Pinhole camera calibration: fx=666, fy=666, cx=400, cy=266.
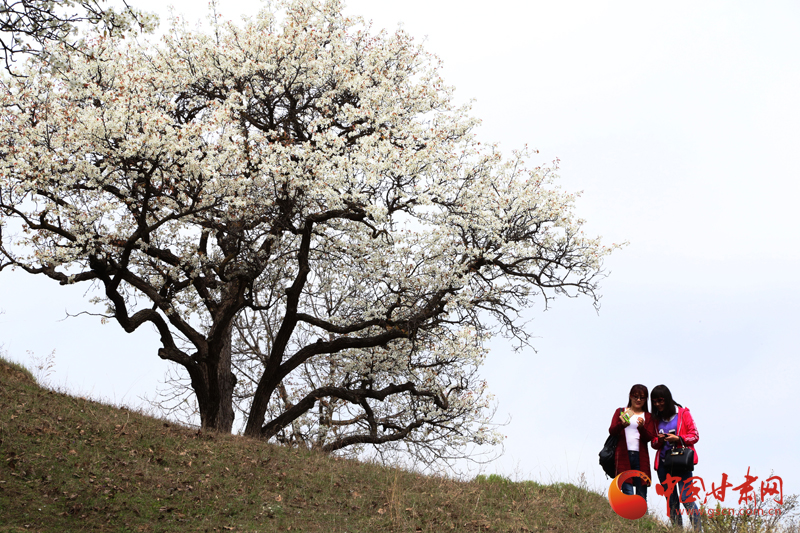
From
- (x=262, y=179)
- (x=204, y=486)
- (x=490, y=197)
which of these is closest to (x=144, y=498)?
(x=204, y=486)

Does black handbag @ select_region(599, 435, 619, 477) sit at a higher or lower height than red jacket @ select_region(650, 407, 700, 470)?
lower

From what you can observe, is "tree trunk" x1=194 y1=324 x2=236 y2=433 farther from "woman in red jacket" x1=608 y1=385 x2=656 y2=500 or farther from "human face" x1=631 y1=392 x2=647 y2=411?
"human face" x1=631 y1=392 x2=647 y2=411

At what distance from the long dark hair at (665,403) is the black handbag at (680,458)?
48cm

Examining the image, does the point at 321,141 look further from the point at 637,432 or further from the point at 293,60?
the point at 637,432

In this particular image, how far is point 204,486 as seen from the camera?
37.5 feet

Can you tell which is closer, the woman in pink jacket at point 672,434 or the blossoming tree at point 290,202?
the woman in pink jacket at point 672,434

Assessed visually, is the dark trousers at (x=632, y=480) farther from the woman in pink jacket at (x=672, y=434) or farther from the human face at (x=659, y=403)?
the human face at (x=659, y=403)

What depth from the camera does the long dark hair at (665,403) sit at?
967cm

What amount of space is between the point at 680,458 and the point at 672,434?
337mm

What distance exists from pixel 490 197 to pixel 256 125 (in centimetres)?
702

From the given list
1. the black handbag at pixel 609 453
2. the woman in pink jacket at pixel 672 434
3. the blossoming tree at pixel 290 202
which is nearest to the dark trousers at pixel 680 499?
the woman in pink jacket at pixel 672 434

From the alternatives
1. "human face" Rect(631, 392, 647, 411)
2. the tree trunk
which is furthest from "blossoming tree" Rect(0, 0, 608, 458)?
"human face" Rect(631, 392, 647, 411)

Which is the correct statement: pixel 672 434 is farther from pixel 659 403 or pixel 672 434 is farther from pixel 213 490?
pixel 213 490

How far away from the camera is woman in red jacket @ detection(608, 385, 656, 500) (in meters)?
9.78
